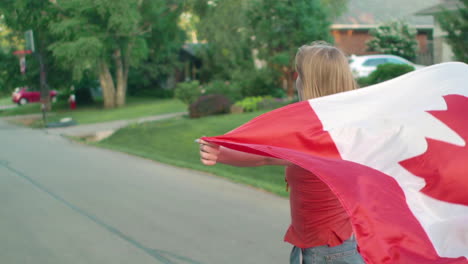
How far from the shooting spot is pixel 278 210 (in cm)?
805

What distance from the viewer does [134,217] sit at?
790 centimetres

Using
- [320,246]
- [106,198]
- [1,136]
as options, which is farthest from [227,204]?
[1,136]

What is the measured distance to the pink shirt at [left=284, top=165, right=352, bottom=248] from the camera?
2.87m

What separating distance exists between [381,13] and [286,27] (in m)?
21.2

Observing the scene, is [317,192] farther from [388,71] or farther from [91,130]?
[91,130]

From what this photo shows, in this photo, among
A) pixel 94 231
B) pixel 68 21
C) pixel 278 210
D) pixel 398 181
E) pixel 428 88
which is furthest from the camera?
pixel 68 21

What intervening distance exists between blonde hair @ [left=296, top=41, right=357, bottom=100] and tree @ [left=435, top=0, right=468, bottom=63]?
35.1 feet

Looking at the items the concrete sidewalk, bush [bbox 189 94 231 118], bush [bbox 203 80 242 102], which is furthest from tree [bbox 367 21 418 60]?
the concrete sidewalk

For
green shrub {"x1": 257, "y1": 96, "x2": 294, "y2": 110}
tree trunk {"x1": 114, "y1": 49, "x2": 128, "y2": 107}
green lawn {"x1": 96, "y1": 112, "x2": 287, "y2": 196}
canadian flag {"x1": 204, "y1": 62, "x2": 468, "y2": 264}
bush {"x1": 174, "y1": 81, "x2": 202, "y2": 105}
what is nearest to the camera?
canadian flag {"x1": 204, "y1": 62, "x2": 468, "y2": 264}

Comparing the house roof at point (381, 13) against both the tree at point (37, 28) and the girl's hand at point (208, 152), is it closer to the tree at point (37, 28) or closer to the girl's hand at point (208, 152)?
the tree at point (37, 28)

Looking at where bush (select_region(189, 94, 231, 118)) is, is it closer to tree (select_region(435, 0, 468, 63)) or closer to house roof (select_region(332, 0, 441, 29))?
tree (select_region(435, 0, 468, 63))

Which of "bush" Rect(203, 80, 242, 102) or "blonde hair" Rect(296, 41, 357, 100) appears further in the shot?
"bush" Rect(203, 80, 242, 102)

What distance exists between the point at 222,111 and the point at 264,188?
1251cm

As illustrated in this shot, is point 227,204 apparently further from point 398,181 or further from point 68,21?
point 68,21
